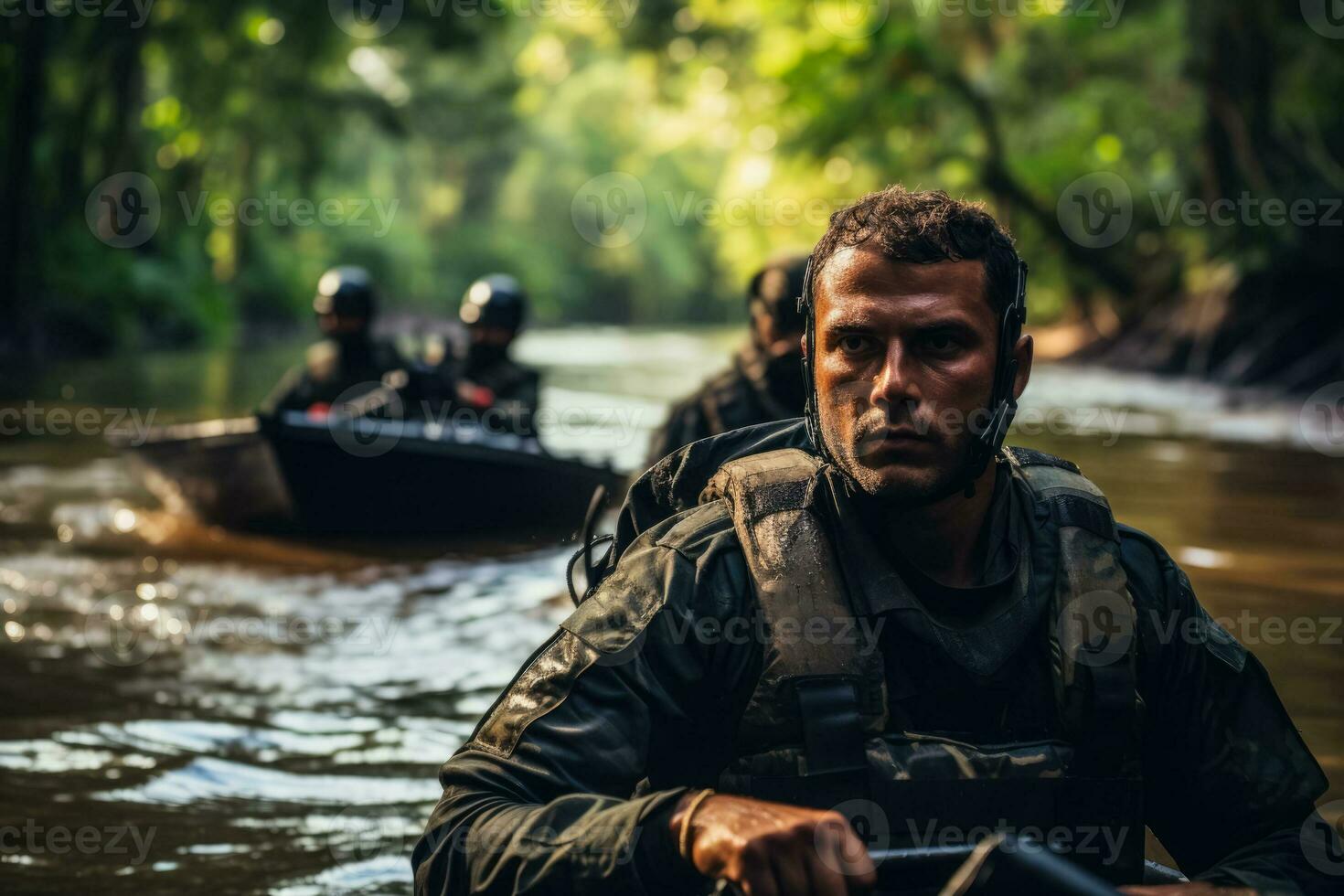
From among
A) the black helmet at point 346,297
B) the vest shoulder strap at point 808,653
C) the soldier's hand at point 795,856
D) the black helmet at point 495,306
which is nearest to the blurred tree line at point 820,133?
the black helmet at point 495,306

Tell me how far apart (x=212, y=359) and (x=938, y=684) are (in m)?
28.8

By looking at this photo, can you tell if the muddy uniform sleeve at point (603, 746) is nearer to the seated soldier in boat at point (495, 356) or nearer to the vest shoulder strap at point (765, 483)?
the vest shoulder strap at point (765, 483)

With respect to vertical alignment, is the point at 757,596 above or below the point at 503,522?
above

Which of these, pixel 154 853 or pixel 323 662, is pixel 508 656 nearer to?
pixel 323 662

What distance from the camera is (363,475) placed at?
991 cm

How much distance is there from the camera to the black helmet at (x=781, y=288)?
22.1ft

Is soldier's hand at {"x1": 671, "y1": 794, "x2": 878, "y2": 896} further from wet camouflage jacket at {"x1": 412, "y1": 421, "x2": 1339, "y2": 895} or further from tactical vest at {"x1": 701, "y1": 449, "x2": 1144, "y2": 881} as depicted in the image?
tactical vest at {"x1": 701, "y1": 449, "x2": 1144, "y2": 881}

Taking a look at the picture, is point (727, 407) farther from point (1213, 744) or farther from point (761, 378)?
point (1213, 744)

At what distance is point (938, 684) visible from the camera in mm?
2598

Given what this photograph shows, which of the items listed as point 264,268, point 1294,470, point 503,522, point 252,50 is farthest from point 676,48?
point 503,522

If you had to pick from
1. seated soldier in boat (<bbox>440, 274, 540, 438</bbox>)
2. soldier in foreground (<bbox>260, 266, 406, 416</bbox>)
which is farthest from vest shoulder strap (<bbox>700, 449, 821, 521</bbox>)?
seated soldier in boat (<bbox>440, 274, 540, 438</bbox>)

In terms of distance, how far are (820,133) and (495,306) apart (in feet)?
43.1

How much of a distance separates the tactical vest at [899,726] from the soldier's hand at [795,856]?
0.33 metres

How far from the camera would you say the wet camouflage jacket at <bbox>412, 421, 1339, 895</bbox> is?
2.26 meters
